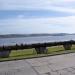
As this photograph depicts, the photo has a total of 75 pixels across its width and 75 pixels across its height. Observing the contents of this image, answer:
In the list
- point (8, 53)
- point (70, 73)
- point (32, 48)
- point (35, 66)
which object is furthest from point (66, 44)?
point (70, 73)

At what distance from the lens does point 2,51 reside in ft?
54.6

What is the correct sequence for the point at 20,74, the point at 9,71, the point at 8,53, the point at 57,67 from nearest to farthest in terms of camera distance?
the point at 20,74 < the point at 9,71 < the point at 57,67 < the point at 8,53

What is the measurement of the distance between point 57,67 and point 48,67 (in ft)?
1.34

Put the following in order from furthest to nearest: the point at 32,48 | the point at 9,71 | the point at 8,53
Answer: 1. the point at 32,48
2. the point at 8,53
3. the point at 9,71

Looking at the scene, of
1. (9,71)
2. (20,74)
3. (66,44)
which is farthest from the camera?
(66,44)

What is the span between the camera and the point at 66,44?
2217 centimetres

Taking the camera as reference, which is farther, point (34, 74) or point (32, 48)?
point (32, 48)

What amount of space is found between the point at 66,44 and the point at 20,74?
1334 centimetres

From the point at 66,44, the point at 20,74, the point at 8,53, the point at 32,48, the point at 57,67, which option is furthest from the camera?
the point at 66,44

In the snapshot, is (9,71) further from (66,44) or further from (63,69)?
(66,44)

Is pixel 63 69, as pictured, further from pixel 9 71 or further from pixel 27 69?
pixel 9 71

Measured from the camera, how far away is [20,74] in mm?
9289

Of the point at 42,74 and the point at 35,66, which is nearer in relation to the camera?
the point at 42,74

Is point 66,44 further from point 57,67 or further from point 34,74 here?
point 34,74
